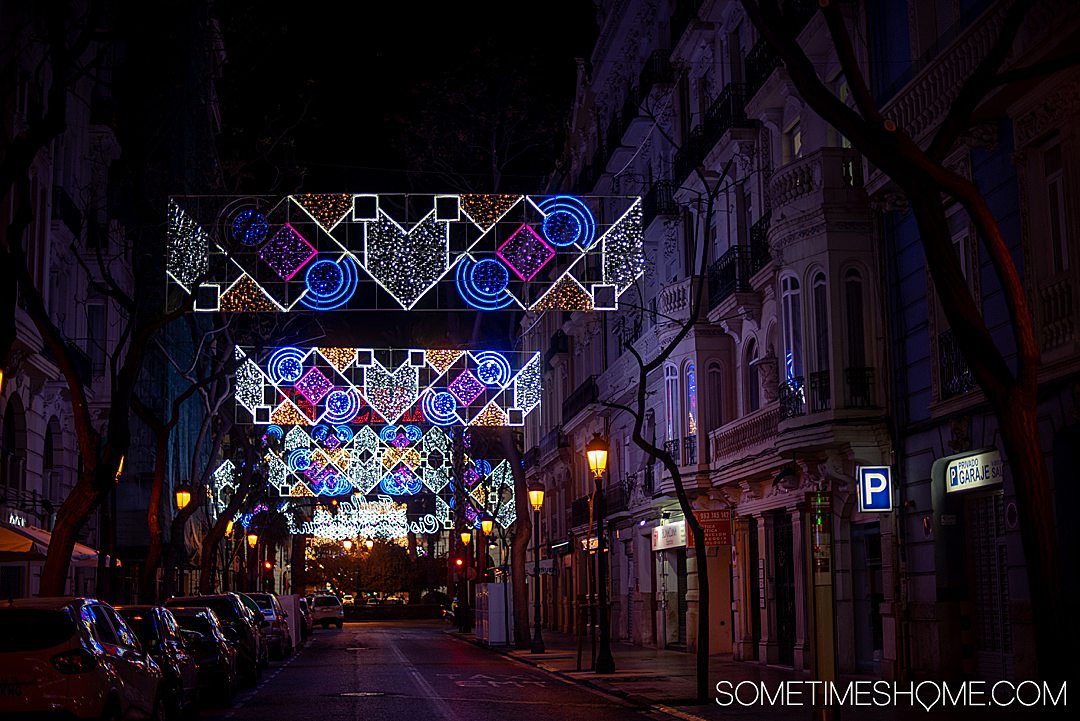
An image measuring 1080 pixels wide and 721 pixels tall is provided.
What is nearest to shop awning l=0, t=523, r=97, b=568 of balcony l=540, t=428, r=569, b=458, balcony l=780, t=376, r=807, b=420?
balcony l=780, t=376, r=807, b=420

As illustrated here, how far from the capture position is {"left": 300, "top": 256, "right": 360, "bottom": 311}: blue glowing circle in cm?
2545

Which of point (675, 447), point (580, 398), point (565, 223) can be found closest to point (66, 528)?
point (565, 223)

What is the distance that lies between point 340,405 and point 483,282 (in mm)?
12246

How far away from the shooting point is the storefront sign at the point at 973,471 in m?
20.5

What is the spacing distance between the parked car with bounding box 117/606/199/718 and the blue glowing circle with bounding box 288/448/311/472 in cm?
3261

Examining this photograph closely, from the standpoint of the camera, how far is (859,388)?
25.2m

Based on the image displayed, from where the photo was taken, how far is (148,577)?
34594mm

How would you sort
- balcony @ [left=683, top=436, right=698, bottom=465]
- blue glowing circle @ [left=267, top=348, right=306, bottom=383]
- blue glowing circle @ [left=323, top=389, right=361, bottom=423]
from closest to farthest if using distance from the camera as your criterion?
1. balcony @ [left=683, top=436, right=698, bottom=465]
2. blue glowing circle @ [left=267, top=348, right=306, bottom=383]
3. blue glowing circle @ [left=323, top=389, right=361, bottom=423]

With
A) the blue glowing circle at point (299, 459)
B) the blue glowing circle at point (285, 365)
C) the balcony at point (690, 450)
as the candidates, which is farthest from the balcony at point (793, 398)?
the blue glowing circle at point (299, 459)

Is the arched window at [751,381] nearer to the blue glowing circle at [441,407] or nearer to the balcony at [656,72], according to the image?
the blue glowing circle at [441,407]

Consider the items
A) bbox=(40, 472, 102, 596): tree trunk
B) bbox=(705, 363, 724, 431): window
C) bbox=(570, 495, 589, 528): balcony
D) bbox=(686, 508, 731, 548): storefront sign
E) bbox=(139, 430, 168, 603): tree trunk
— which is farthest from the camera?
bbox=(570, 495, 589, 528): balcony

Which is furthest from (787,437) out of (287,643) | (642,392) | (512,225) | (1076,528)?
(287,643)

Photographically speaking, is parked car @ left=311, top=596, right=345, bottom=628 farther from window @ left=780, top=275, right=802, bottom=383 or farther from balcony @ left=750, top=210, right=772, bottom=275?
window @ left=780, top=275, right=802, bottom=383

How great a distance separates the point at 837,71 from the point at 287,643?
22581mm
